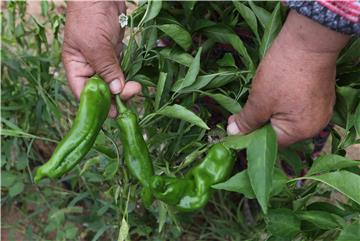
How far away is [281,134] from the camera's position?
0.80 meters

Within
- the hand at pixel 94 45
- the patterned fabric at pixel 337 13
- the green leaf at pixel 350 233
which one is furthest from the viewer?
the hand at pixel 94 45

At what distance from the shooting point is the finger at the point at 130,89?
914mm

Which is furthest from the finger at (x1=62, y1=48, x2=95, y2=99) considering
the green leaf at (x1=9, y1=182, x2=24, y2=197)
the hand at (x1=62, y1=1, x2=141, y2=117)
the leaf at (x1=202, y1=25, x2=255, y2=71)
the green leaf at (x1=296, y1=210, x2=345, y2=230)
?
the green leaf at (x1=9, y1=182, x2=24, y2=197)

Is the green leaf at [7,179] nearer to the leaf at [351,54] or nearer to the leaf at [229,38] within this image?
the leaf at [229,38]

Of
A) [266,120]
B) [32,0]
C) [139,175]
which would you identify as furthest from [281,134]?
[32,0]

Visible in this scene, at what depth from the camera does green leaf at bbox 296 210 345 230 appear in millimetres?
826

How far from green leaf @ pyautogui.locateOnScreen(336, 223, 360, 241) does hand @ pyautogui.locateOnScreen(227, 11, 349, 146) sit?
5.9 inches

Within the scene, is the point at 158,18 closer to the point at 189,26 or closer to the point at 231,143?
the point at 189,26

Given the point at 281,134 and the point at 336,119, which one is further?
the point at 336,119

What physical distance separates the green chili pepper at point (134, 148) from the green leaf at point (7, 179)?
60 cm

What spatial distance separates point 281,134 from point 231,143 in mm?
97

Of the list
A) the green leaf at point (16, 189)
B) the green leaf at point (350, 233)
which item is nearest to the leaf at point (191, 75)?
the green leaf at point (350, 233)

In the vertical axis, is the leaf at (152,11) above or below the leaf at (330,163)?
above

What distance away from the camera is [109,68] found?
2.93ft
